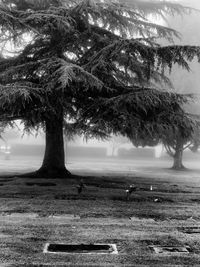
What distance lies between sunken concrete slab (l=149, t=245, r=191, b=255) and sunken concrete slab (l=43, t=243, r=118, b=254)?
0.60 metres

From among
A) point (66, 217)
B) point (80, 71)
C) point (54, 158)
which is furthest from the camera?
point (54, 158)

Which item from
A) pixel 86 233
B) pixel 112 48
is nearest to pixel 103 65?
pixel 112 48

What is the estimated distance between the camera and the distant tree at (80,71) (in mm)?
10773

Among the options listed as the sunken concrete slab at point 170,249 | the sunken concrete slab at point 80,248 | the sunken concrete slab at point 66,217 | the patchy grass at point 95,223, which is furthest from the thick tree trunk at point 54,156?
the sunken concrete slab at point 170,249

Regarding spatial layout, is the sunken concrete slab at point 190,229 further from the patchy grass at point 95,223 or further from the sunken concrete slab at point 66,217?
the sunken concrete slab at point 66,217

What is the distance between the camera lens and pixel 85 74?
34.4 feet

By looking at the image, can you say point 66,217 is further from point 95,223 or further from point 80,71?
point 80,71

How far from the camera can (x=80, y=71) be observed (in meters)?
10.6

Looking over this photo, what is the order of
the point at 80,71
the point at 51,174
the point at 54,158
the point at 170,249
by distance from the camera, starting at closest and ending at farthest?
1. the point at 170,249
2. the point at 80,71
3. the point at 51,174
4. the point at 54,158

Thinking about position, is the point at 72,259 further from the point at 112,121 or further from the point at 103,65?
the point at 103,65

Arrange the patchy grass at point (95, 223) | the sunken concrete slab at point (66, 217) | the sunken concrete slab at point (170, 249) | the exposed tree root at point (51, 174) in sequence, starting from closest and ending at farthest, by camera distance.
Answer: the patchy grass at point (95, 223) < the sunken concrete slab at point (170, 249) < the sunken concrete slab at point (66, 217) < the exposed tree root at point (51, 174)

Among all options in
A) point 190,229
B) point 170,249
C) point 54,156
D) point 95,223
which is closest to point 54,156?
point 54,156

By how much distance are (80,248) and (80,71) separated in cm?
628

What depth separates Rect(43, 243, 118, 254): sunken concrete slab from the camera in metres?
5.21
